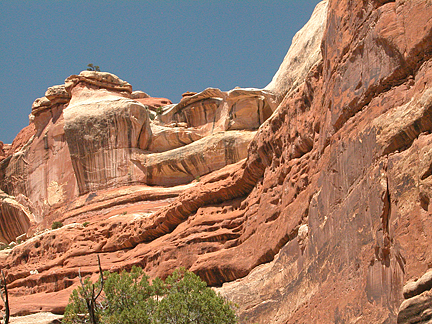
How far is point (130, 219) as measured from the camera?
3359 cm

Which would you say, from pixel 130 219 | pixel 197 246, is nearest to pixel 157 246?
pixel 197 246

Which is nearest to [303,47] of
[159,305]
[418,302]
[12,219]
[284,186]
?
[284,186]

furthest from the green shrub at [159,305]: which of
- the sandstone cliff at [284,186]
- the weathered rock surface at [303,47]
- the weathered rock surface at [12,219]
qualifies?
the weathered rock surface at [12,219]

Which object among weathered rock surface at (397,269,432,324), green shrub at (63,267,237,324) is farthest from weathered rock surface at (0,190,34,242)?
weathered rock surface at (397,269,432,324)

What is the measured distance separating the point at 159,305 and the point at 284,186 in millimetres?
6016

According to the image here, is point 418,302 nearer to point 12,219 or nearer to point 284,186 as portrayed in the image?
point 284,186

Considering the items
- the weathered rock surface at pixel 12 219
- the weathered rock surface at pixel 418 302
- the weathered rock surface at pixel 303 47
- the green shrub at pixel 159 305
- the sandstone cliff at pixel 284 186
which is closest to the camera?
the weathered rock surface at pixel 418 302

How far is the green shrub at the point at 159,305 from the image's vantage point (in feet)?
59.8

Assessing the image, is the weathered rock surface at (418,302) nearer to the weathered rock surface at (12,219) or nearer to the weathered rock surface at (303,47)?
the weathered rock surface at (303,47)

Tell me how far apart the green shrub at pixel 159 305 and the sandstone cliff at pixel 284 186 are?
1.64 meters

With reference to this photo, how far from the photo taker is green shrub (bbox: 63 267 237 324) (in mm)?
18219

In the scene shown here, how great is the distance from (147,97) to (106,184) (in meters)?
31.8

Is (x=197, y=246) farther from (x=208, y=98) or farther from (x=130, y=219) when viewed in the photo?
(x=208, y=98)

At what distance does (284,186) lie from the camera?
22.1m
